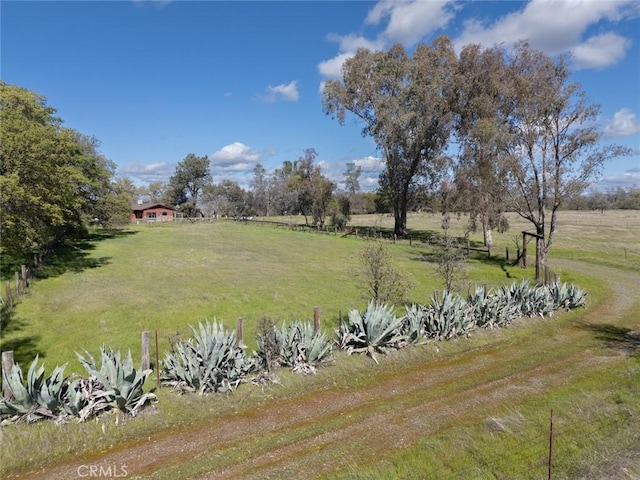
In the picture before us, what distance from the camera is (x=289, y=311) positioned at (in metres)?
17.4

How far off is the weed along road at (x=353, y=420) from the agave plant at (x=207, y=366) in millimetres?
929

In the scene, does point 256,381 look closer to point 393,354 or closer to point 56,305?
point 393,354

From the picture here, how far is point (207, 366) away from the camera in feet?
31.3

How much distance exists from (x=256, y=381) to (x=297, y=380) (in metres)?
1.03

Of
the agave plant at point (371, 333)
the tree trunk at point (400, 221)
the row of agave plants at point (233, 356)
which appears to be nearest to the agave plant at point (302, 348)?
the row of agave plants at point (233, 356)

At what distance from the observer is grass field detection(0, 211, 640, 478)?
23.5ft

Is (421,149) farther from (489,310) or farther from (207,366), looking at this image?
(207,366)

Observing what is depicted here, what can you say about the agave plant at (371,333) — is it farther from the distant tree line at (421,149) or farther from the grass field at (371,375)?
the distant tree line at (421,149)

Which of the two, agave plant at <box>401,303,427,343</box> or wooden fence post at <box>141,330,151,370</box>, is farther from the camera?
agave plant at <box>401,303,427,343</box>

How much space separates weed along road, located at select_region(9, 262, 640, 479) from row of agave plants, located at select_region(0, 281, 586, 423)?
84cm

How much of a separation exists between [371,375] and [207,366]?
4.32 m

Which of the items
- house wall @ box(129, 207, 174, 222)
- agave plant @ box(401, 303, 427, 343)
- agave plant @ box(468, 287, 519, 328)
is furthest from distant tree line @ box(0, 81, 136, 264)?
house wall @ box(129, 207, 174, 222)

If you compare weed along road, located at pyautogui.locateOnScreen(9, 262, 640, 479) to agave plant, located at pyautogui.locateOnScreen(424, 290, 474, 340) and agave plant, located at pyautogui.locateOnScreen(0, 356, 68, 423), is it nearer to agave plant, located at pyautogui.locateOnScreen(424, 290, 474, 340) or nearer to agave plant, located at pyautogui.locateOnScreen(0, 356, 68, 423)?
agave plant, located at pyautogui.locateOnScreen(424, 290, 474, 340)

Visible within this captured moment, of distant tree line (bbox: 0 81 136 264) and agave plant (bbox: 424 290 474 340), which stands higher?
distant tree line (bbox: 0 81 136 264)
